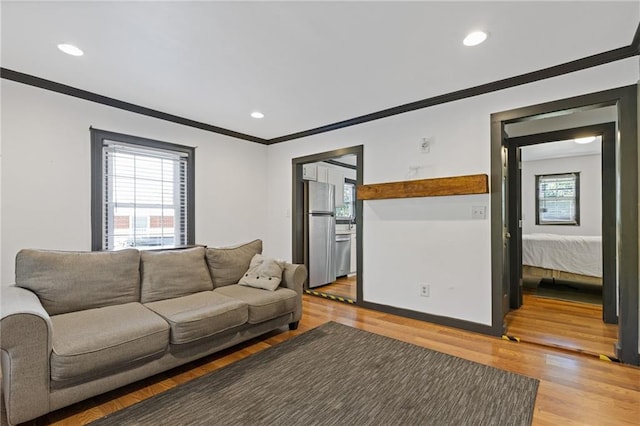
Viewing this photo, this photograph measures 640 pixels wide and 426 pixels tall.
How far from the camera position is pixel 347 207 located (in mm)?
6523

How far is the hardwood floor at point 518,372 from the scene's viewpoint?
1.86 meters

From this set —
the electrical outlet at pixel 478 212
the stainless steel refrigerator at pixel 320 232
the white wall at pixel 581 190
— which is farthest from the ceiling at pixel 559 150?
the stainless steel refrigerator at pixel 320 232

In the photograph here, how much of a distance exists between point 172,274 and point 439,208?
2.77 metres

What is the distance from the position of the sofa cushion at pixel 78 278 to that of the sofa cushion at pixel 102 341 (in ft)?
0.39

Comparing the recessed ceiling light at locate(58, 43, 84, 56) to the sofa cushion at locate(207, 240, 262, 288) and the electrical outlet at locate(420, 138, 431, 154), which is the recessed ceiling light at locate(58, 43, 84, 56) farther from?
the electrical outlet at locate(420, 138, 431, 154)

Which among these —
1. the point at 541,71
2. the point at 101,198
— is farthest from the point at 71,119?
the point at 541,71

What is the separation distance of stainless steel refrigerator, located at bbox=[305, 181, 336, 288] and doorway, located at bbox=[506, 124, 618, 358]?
2.65 metres

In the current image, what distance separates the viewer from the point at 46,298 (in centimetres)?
226

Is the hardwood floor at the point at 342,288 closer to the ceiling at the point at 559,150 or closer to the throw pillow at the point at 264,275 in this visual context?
the throw pillow at the point at 264,275

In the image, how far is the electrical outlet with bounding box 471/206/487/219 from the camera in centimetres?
312

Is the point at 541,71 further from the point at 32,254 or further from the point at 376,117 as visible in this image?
the point at 32,254

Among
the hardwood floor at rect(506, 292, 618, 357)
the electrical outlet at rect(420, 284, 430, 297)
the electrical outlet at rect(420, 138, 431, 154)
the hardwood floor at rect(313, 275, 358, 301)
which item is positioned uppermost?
the electrical outlet at rect(420, 138, 431, 154)

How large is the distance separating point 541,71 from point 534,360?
97.0 inches

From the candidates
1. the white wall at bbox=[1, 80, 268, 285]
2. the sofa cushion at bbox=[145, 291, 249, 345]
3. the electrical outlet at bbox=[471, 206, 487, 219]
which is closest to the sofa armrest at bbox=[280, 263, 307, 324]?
the sofa cushion at bbox=[145, 291, 249, 345]
